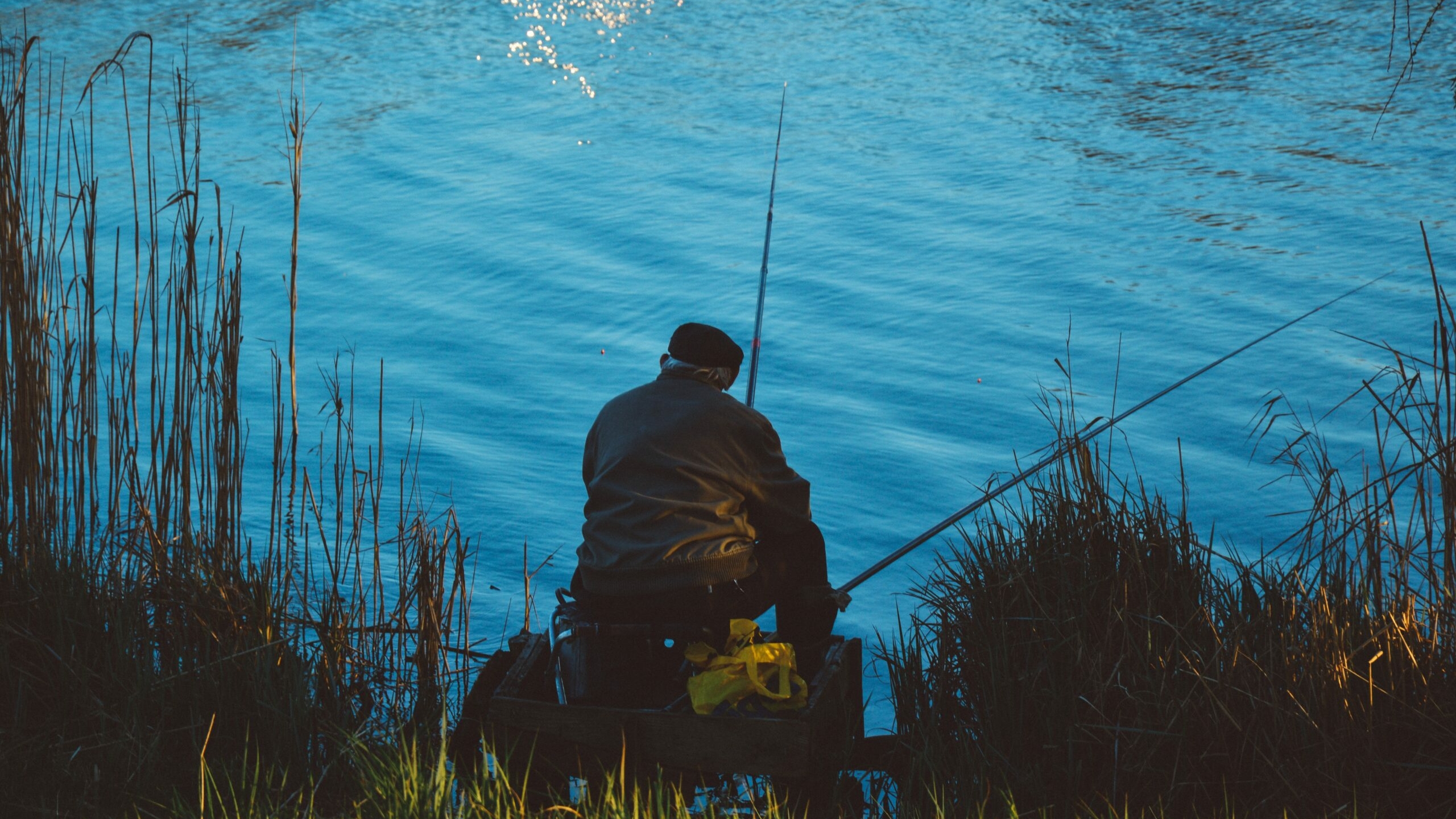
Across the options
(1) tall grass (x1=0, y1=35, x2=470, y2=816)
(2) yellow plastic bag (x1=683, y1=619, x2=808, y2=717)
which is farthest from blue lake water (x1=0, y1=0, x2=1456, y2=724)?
(2) yellow plastic bag (x1=683, y1=619, x2=808, y2=717)

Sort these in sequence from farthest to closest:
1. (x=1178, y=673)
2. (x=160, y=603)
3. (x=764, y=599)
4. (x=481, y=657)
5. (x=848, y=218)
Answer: (x=848, y=218)
(x=481, y=657)
(x=160, y=603)
(x=764, y=599)
(x=1178, y=673)

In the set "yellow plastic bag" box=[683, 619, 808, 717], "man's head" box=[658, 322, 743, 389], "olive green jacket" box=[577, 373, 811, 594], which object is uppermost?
"man's head" box=[658, 322, 743, 389]

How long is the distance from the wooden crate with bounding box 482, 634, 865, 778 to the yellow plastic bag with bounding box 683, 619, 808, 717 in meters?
0.04

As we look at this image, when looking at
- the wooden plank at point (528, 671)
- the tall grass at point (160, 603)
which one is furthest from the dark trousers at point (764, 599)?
the tall grass at point (160, 603)

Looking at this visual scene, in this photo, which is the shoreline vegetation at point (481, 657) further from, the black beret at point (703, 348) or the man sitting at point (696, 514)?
the black beret at point (703, 348)

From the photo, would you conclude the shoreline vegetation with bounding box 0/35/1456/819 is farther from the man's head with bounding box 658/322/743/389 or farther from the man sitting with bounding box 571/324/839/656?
the man's head with bounding box 658/322/743/389

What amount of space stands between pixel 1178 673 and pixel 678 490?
107 cm

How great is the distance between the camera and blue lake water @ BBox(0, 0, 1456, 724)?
19.9 feet

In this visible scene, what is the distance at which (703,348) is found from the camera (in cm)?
315

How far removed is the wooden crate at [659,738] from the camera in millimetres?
2678

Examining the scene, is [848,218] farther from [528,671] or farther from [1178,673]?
[1178,673]

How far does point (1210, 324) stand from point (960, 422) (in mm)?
1692

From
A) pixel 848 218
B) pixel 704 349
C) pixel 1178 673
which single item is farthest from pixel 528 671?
pixel 848 218

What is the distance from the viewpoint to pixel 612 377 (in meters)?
6.75
